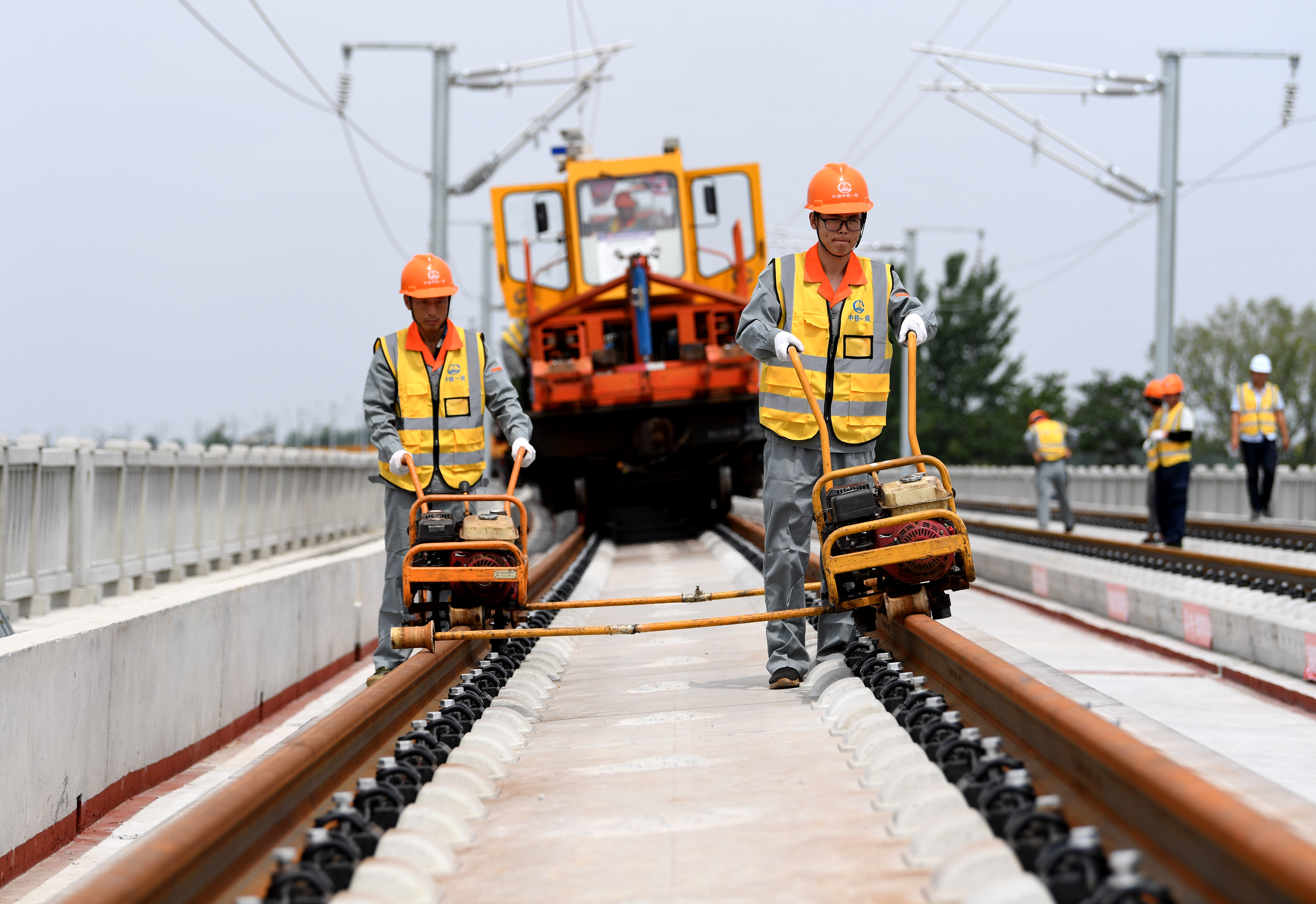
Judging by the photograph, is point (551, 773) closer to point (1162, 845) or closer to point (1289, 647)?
point (1162, 845)

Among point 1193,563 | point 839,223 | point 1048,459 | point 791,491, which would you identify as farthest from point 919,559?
point 1048,459

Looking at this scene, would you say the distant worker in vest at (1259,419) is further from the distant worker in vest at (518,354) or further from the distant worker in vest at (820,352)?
the distant worker in vest at (820,352)

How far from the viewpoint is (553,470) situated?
1725 centimetres

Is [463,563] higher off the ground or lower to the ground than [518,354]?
lower

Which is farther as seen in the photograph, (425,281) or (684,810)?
(425,281)

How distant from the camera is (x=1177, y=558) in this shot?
44.5 feet

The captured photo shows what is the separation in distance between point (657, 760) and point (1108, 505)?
86.7 feet

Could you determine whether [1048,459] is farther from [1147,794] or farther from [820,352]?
[1147,794]

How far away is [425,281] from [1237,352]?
86744 millimetres

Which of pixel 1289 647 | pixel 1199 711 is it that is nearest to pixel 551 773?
pixel 1199 711

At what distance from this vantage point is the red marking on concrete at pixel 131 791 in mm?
5102

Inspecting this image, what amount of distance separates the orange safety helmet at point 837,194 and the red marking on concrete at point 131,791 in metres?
3.74

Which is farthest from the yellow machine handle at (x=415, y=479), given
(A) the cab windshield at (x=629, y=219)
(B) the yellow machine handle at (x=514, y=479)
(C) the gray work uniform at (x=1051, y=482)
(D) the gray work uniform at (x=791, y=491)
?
(C) the gray work uniform at (x=1051, y=482)

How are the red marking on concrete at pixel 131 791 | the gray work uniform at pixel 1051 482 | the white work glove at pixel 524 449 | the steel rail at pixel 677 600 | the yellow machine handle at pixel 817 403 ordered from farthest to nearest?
1. the gray work uniform at pixel 1051 482
2. the white work glove at pixel 524 449
3. the steel rail at pixel 677 600
4. the yellow machine handle at pixel 817 403
5. the red marking on concrete at pixel 131 791
